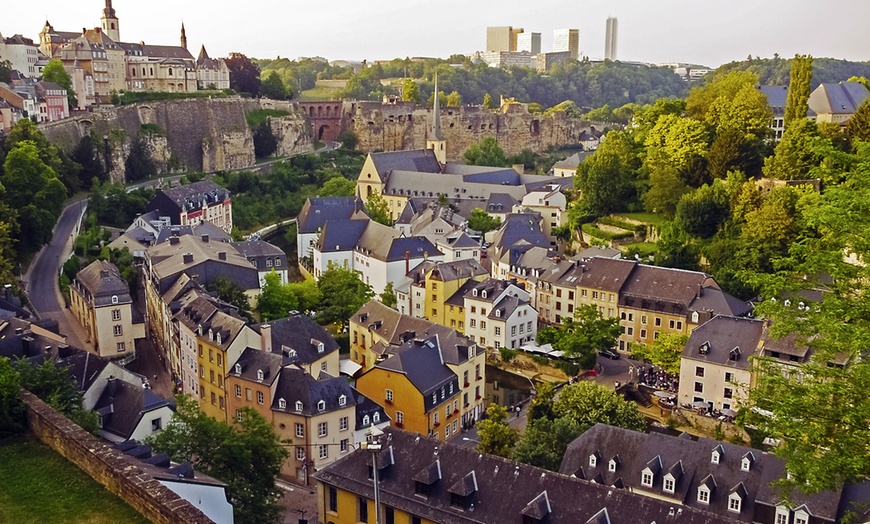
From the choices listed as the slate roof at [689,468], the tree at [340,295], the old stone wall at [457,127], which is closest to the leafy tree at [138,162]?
the tree at [340,295]

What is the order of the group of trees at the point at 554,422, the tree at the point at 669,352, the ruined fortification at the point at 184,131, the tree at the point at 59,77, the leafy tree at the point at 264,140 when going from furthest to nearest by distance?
the leafy tree at the point at 264,140 < the tree at the point at 59,77 < the ruined fortification at the point at 184,131 < the tree at the point at 669,352 < the group of trees at the point at 554,422

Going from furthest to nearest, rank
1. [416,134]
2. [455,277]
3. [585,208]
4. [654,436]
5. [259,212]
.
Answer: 1. [416,134]
2. [259,212]
3. [585,208]
4. [455,277]
5. [654,436]

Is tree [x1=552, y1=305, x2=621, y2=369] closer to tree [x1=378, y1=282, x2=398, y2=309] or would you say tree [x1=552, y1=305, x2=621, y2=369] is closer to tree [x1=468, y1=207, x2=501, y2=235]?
tree [x1=378, y1=282, x2=398, y2=309]

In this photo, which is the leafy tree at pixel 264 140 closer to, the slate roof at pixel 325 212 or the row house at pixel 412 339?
the slate roof at pixel 325 212

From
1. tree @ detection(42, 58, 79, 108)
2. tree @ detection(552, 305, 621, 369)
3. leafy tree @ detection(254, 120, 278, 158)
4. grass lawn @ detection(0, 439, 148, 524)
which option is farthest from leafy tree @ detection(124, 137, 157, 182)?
grass lawn @ detection(0, 439, 148, 524)

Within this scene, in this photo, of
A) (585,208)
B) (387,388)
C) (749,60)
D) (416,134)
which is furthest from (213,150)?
(749,60)

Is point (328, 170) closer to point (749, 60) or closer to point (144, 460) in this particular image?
point (144, 460)
